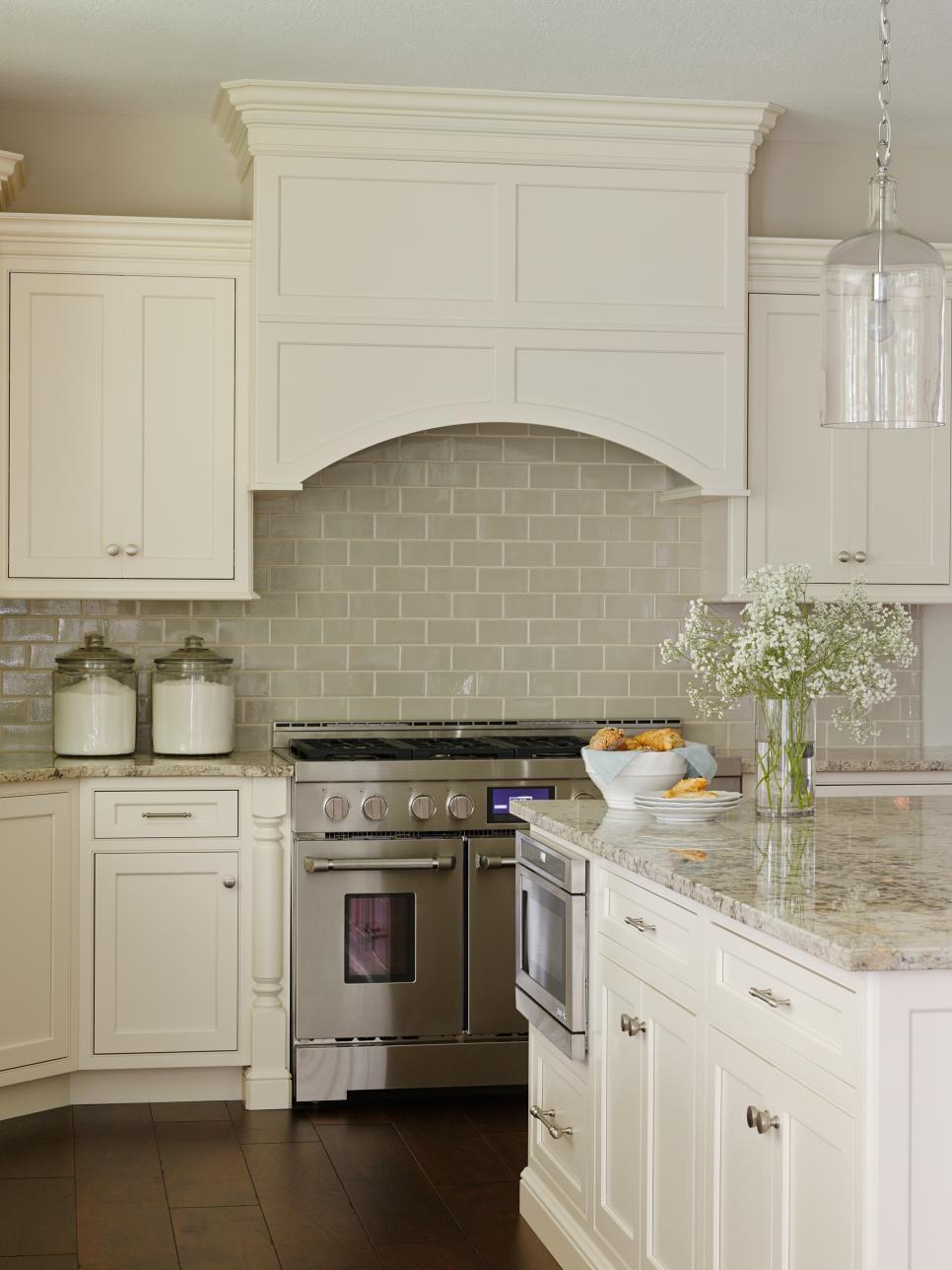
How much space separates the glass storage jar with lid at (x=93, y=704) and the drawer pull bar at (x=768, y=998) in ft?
8.92

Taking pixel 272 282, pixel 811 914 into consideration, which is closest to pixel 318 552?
pixel 272 282

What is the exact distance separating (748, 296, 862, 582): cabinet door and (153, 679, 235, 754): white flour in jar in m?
1.75

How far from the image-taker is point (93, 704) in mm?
4438

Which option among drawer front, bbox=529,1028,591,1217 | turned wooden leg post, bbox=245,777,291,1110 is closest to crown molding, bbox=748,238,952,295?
turned wooden leg post, bbox=245,777,291,1110

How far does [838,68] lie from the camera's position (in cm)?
429

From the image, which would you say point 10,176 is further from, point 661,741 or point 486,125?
point 661,741

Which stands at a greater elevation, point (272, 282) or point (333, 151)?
point (333, 151)

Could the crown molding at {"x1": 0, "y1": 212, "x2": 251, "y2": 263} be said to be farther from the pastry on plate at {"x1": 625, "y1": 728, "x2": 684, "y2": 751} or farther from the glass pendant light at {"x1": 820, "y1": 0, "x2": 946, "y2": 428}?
the glass pendant light at {"x1": 820, "y1": 0, "x2": 946, "y2": 428}

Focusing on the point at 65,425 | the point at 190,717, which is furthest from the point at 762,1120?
the point at 65,425

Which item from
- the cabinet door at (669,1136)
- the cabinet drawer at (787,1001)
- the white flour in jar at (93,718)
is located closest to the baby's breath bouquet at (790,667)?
the cabinet door at (669,1136)

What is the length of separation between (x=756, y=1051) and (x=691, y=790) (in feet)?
2.75

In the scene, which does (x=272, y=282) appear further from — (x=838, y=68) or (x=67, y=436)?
(x=838, y=68)

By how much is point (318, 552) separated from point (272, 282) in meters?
0.91

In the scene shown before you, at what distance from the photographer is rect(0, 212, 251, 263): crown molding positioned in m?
4.38
